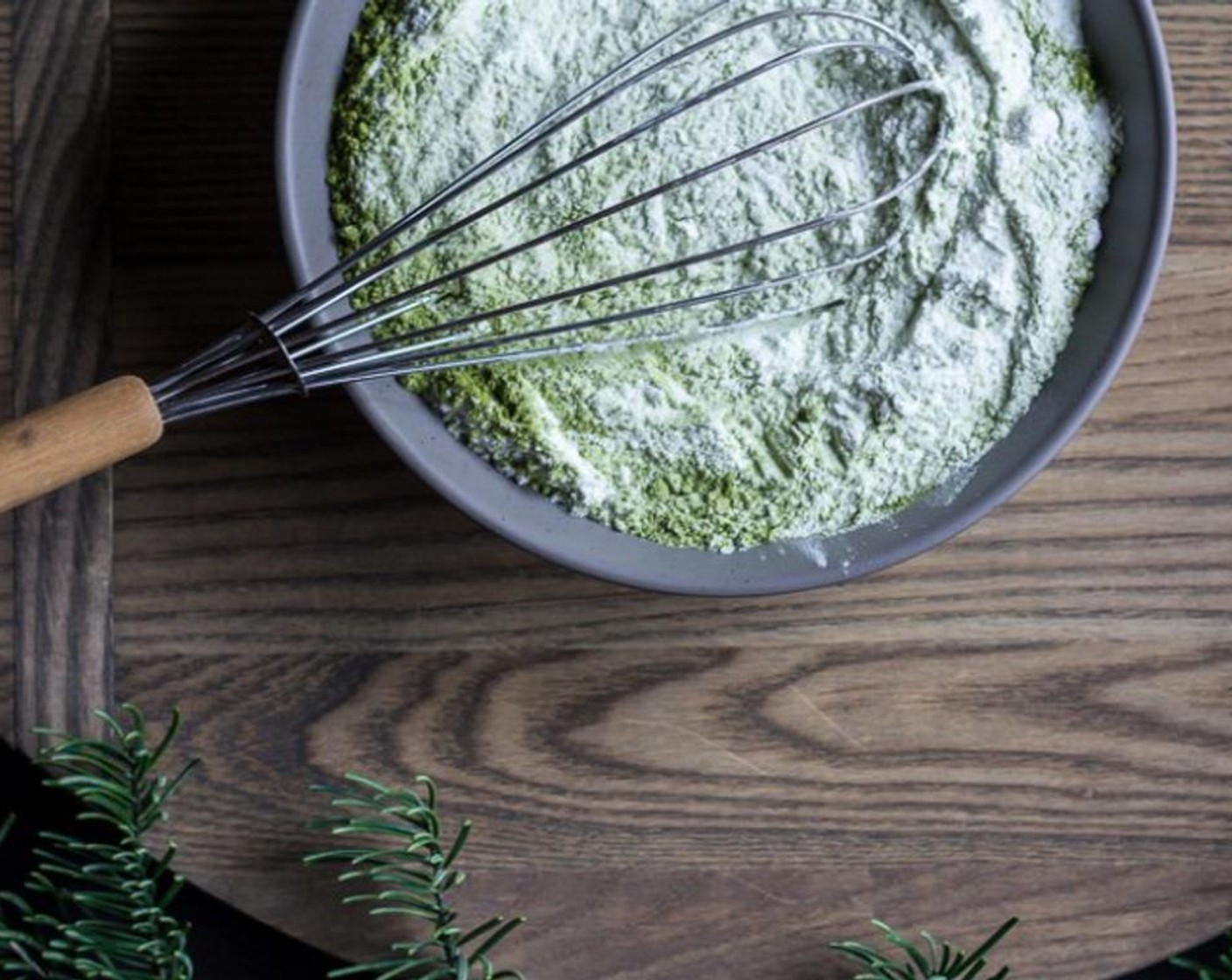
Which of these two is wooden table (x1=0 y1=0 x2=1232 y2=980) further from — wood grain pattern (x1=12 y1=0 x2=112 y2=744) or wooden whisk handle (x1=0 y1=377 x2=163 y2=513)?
wooden whisk handle (x1=0 y1=377 x2=163 y2=513)

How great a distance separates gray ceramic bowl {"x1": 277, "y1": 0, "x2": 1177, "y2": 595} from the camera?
69cm

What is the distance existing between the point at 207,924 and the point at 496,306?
375 millimetres

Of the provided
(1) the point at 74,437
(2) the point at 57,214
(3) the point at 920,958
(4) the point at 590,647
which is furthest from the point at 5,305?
(3) the point at 920,958

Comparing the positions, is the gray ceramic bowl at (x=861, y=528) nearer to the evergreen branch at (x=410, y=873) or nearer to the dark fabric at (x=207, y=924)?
the evergreen branch at (x=410, y=873)

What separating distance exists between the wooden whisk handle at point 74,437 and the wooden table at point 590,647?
132mm

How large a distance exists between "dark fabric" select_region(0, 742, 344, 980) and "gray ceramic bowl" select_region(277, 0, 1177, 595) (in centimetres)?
28

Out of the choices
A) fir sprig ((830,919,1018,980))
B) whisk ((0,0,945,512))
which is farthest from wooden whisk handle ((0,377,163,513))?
fir sprig ((830,919,1018,980))

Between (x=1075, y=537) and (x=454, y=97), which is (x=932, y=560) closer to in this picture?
(x=1075, y=537)

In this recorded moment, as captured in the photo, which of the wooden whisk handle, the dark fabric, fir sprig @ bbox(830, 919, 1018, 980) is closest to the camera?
the wooden whisk handle

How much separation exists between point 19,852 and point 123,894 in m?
0.17

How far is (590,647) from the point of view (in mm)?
775

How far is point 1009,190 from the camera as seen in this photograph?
27.6 inches

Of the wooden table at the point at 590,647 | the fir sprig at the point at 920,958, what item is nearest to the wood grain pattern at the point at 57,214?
the wooden table at the point at 590,647

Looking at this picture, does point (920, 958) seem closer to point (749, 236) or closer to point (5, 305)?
point (749, 236)
